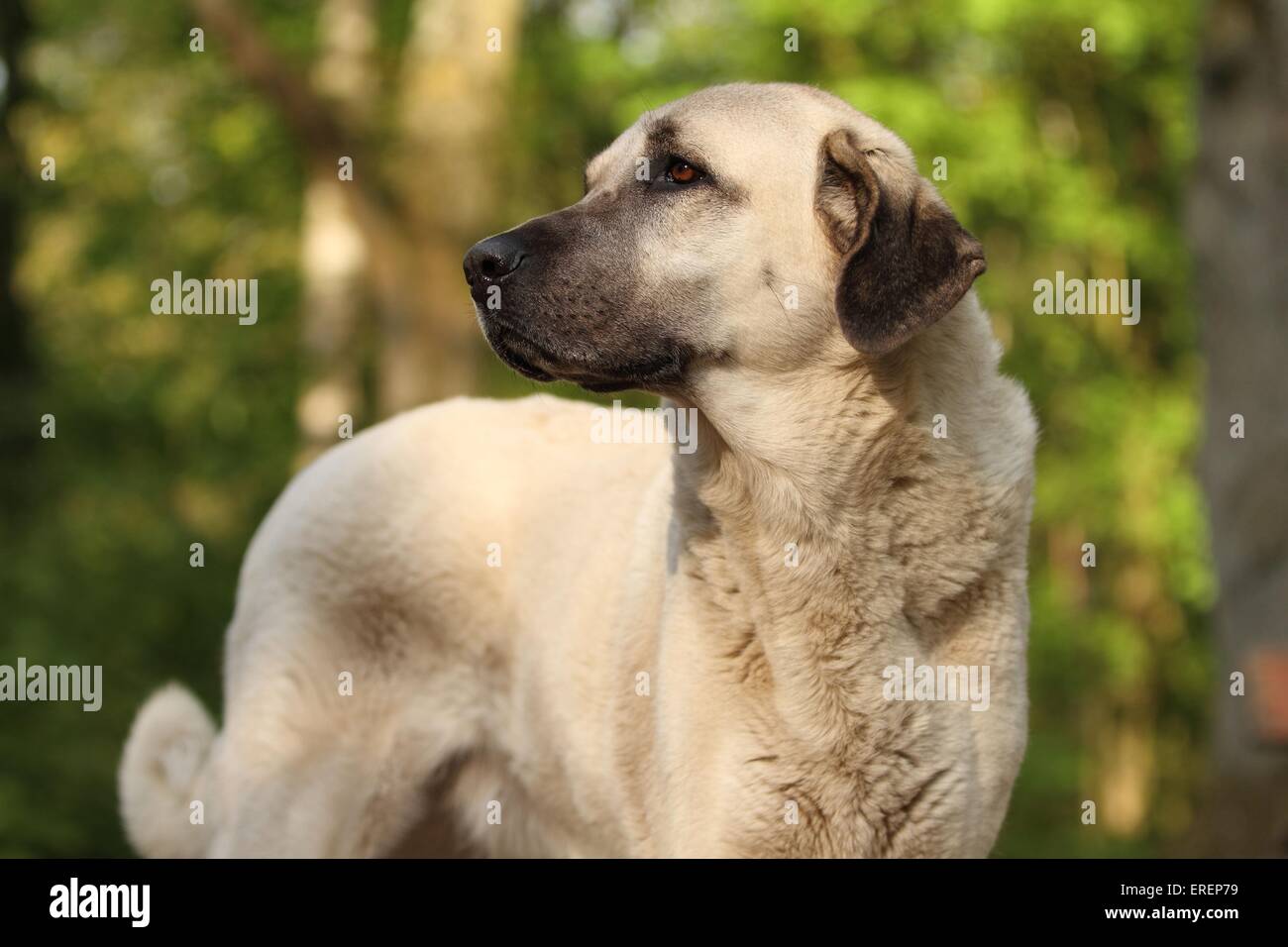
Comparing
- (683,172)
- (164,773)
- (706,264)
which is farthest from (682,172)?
(164,773)

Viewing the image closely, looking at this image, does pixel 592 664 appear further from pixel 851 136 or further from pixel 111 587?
pixel 111 587

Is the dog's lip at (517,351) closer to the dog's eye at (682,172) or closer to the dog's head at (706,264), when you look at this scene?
the dog's head at (706,264)

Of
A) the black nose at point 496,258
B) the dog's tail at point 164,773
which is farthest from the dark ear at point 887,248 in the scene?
the dog's tail at point 164,773

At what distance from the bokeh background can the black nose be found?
5.65 metres

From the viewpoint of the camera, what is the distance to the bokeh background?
866 cm

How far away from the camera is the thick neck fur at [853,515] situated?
3379mm

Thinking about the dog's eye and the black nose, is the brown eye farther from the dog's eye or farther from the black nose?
the black nose

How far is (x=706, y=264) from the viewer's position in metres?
3.49

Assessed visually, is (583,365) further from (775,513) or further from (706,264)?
(775,513)

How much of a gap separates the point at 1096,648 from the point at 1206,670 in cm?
199

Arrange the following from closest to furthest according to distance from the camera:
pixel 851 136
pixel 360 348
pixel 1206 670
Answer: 1. pixel 851 136
2. pixel 360 348
3. pixel 1206 670

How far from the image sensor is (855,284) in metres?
3.31

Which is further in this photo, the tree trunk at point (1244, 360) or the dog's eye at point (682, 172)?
the tree trunk at point (1244, 360)

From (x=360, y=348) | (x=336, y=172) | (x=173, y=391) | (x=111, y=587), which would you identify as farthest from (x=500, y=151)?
(x=173, y=391)
